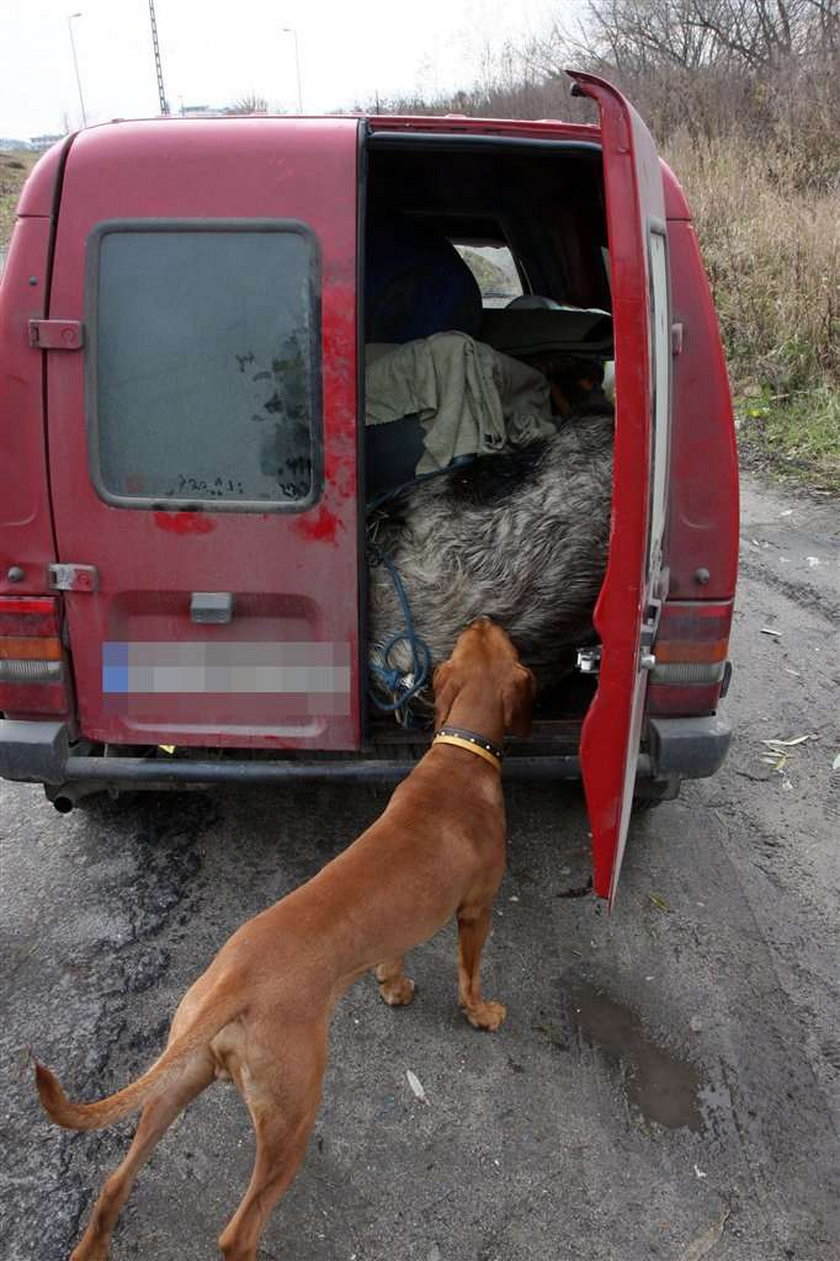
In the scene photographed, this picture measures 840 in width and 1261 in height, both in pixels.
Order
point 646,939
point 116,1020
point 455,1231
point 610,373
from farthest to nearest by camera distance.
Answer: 1. point 610,373
2. point 646,939
3. point 116,1020
4. point 455,1231

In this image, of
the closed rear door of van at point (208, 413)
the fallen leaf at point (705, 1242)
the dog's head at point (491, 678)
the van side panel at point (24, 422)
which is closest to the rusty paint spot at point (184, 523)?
the closed rear door of van at point (208, 413)

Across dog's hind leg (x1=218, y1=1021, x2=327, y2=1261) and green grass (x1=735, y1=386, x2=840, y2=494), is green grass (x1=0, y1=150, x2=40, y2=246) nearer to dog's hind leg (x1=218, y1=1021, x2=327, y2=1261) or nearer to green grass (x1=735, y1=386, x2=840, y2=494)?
green grass (x1=735, y1=386, x2=840, y2=494)

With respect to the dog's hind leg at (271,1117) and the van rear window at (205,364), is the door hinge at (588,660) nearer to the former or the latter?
the van rear window at (205,364)

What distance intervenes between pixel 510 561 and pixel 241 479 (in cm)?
96

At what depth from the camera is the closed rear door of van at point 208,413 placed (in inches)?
97.6

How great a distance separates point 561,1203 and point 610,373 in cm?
311

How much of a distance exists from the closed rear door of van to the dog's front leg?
0.72m

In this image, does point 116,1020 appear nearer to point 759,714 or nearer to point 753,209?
point 759,714

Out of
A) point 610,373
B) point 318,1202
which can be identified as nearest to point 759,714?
point 610,373

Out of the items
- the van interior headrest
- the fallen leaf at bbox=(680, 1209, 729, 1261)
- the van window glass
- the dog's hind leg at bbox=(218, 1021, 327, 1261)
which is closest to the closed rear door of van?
the dog's hind leg at bbox=(218, 1021, 327, 1261)

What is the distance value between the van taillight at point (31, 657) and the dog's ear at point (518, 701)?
1.29m

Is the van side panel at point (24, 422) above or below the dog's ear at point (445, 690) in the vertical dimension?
above

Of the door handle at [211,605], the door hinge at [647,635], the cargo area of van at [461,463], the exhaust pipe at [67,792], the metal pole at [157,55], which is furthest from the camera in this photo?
the metal pole at [157,55]

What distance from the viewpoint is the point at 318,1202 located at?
2.13 m
